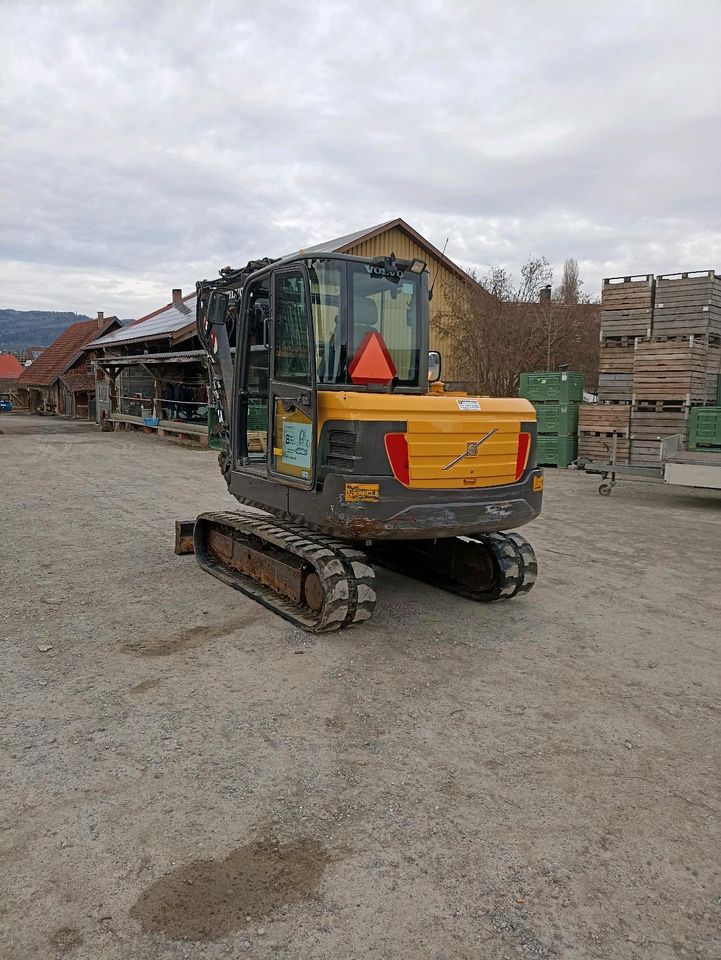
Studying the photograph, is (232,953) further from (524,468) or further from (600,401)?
(600,401)

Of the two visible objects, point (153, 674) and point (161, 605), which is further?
point (161, 605)

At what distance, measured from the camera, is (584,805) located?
322 centimetres

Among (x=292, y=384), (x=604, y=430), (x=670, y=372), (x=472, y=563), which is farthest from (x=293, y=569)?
(x=604, y=430)

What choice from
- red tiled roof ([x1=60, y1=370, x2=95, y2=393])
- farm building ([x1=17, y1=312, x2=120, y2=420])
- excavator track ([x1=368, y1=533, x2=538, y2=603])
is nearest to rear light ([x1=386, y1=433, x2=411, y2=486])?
excavator track ([x1=368, y1=533, x2=538, y2=603])

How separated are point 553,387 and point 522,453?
10.5 meters

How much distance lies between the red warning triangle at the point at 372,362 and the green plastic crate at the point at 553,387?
1078cm

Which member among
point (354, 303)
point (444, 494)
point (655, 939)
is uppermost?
point (354, 303)

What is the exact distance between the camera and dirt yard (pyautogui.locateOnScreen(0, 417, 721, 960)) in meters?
2.50

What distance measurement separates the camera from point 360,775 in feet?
11.2

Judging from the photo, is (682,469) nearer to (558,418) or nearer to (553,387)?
(558,418)

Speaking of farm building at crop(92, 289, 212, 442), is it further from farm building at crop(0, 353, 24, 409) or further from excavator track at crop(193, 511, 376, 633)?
farm building at crop(0, 353, 24, 409)

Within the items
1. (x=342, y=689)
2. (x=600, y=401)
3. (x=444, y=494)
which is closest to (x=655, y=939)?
(x=342, y=689)

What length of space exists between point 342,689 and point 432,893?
1740mm

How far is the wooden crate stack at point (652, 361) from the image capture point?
13148 mm
